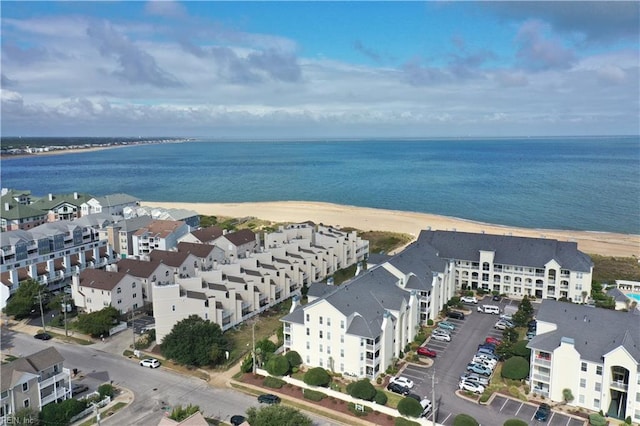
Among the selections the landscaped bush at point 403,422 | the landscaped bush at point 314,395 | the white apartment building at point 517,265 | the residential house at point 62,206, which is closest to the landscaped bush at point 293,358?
the landscaped bush at point 314,395

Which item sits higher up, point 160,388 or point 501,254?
point 501,254

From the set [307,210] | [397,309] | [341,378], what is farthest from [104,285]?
[307,210]

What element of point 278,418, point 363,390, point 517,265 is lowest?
point 363,390

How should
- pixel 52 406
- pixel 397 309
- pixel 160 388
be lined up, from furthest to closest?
pixel 397 309 → pixel 160 388 → pixel 52 406

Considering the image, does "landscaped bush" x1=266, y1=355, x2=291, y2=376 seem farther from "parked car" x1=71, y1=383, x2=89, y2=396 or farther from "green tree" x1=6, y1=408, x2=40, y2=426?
"green tree" x1=6, y1=408, x2=40, y2=426

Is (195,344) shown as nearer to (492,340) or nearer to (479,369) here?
(479,369)

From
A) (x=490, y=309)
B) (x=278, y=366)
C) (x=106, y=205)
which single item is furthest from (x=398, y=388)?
(x=106, y=205)

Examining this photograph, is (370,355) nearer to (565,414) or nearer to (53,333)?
(565,414)
